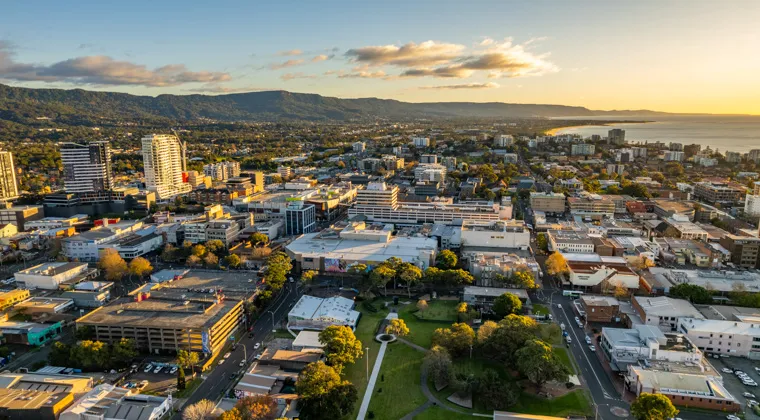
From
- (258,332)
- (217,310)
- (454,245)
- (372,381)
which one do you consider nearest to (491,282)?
(454,245)

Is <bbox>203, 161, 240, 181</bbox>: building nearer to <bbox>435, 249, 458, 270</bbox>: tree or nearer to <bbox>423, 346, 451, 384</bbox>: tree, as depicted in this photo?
<bbox>435, 249, 458, 270</bbox>: tree

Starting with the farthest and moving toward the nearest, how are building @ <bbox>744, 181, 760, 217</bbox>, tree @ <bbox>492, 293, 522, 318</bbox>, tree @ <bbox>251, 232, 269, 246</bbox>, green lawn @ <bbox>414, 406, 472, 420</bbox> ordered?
building @ <bbox>744, 181, 760, 217</bbox> < tree @ <bbox>251, 232, 269, 246</bbox> < tree @ <bbox>492, 293, 522, 318</bbox> < green lawn @ <bbox>414, 406, 472, 420</bbox>

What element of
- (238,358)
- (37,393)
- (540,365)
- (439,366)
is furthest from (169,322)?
(540,365)

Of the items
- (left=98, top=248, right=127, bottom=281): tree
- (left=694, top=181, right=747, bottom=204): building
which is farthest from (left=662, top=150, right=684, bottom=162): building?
(left=98, top=248, right=127, bottom=281): tree

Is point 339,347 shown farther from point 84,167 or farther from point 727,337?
point 84,167

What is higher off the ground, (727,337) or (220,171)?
(220,171)
